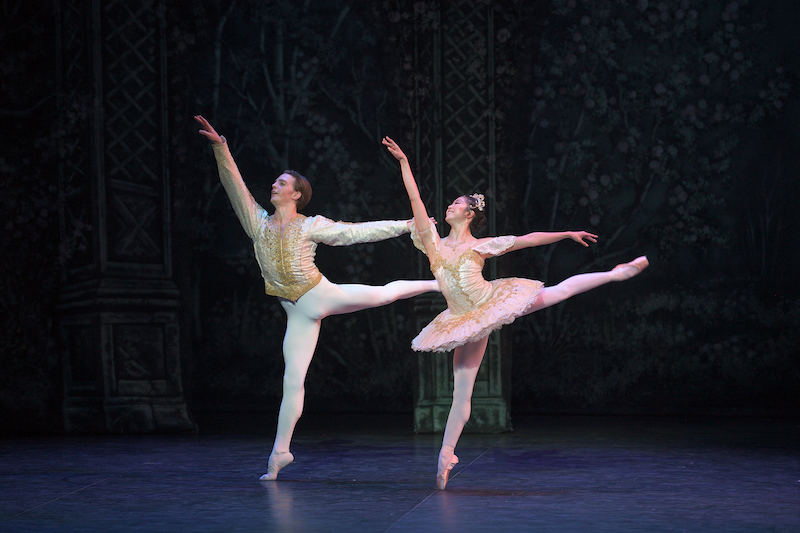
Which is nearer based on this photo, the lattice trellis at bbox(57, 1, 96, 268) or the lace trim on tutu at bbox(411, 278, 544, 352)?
the lace trim on tutu at bbox(411, 278, 544, 352)

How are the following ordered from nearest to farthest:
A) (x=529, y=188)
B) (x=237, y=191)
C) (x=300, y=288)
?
(x=300, y=288) → (x=237, y=191) → (x=529, y=188)

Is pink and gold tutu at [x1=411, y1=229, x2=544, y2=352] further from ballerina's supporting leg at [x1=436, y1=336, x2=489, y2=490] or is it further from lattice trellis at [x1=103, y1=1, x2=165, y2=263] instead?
lattice trellis at [x1=103, y1=1, x2=165, y2=263]

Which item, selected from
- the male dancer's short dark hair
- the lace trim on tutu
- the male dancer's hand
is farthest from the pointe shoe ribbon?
the male dancer's hand

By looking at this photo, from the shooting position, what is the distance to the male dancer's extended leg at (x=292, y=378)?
4.30 metres

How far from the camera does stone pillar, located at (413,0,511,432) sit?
6172mm

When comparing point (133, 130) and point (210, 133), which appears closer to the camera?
point (210, 133)

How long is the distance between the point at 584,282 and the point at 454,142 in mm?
2291

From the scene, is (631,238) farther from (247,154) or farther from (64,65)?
(64,65)

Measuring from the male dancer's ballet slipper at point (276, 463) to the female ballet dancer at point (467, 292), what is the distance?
27.3 inches

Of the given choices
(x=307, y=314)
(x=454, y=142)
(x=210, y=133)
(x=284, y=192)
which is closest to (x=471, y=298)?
(x=307, y=314)

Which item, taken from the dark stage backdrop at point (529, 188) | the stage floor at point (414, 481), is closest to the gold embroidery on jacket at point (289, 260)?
the stage floor at point (414, 481)

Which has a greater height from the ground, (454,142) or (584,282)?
(454,142)

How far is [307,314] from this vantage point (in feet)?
14.1

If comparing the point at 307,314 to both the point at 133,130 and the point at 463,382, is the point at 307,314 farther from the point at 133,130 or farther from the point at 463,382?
the point at 133,130
